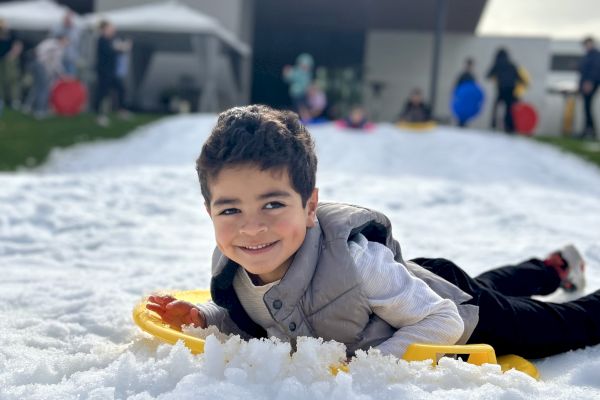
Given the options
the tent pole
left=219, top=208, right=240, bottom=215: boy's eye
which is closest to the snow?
left=219, top=208, right=240, bottom=215: boy's eye

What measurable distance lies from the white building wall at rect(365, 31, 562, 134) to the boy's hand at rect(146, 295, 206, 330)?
55.7 ft

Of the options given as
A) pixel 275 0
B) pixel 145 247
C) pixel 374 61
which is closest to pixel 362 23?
pixel 374 61

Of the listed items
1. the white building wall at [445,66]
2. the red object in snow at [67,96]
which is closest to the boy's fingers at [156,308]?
the red object in snow at [67,96]

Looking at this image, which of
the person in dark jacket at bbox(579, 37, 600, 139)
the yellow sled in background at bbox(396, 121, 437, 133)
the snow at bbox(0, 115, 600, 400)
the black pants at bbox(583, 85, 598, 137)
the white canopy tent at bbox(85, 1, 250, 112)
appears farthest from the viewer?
the white canopy tent at bbox(85, 1, 250, 112)

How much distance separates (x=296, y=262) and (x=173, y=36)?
539 inches

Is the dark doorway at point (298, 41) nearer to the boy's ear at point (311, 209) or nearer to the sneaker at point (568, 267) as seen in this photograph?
the sneaker at point (568, 267)

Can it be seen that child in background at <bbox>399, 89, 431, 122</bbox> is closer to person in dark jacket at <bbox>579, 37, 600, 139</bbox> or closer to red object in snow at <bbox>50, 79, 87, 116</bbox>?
person in dark jacket at <bbox>579, 37, 600, 139</bbox>

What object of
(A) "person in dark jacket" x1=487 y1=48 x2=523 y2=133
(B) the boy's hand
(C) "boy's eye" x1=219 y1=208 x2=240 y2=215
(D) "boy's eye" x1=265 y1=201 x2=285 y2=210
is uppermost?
(A) "person in dark jacket" x1=487 y1=48 x2=523 y2=133

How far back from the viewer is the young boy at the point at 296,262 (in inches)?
65.3

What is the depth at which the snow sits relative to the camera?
154cm

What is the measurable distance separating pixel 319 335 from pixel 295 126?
56cm

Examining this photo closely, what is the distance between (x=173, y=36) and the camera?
14.6 meters

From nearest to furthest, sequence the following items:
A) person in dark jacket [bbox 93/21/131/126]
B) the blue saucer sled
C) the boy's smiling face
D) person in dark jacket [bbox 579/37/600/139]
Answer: the boy's smiling face < person in dark jacket [bbox 93/21/131/126] < person in dark jacket [bbox 579/37/600/139] < the blue saucer sled

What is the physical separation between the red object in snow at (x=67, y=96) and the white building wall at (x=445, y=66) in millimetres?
9559
